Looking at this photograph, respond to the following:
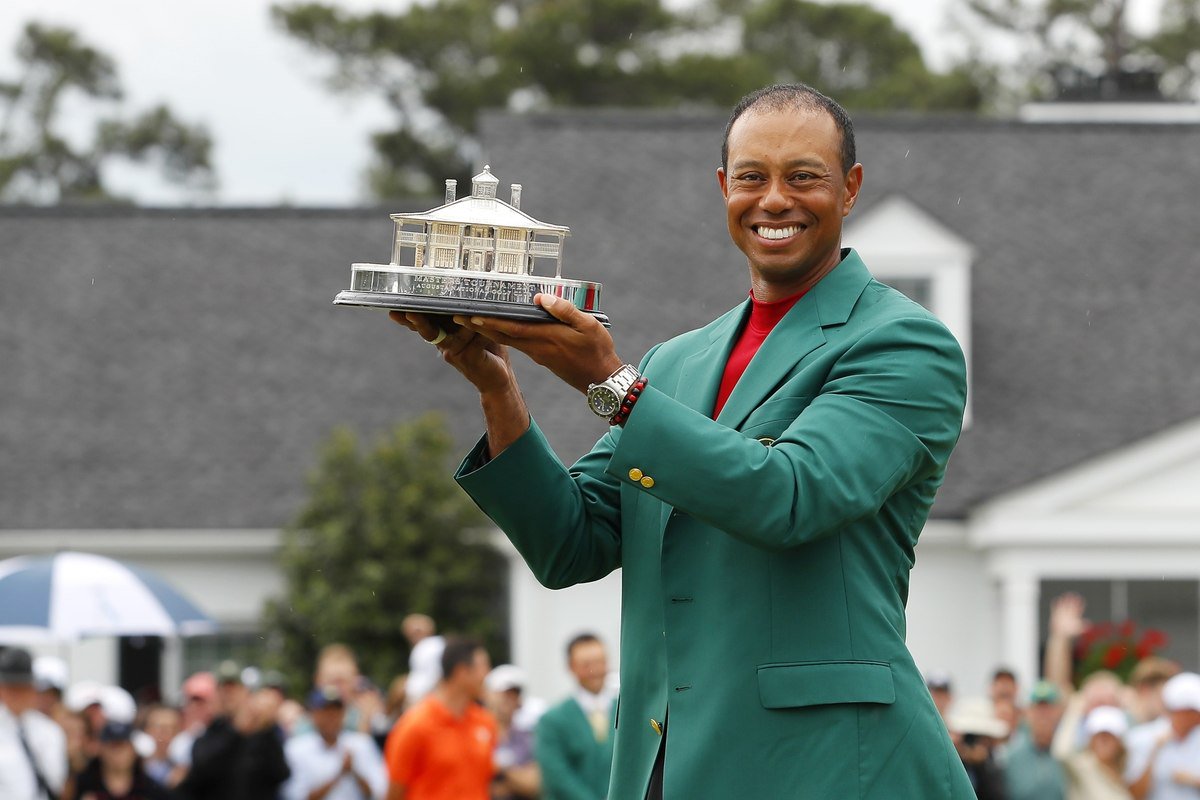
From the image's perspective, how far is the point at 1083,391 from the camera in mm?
19516

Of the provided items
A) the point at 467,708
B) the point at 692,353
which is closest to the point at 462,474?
the point at 692,353

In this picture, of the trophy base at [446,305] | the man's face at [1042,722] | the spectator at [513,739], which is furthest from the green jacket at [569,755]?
the trophy base at [446,305]

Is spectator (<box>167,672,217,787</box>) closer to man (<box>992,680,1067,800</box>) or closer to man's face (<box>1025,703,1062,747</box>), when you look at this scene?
man (<box>992,680,1067,800</box>)

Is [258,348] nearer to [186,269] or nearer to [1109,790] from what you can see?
[186,269]

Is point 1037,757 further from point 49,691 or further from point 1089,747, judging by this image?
point 49,691

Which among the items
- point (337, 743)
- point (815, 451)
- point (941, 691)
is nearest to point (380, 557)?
point (941, 691)

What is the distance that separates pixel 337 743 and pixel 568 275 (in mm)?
9162

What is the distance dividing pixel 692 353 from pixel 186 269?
789 inches

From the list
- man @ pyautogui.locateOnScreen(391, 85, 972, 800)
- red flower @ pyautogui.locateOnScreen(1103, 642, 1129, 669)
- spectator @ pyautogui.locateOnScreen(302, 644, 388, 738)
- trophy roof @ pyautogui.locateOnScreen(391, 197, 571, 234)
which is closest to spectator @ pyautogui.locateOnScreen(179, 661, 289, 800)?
spectator @ pyautogui.locateOnScreen(302, 644, 388, 738)

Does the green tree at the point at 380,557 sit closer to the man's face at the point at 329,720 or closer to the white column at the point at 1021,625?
the white column at the point at 1021,625

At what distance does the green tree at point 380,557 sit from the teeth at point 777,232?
50.0 feet

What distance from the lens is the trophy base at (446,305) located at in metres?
2.84

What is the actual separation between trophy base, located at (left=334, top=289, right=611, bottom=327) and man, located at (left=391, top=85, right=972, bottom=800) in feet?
0.06

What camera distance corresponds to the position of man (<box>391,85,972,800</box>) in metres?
2.85
